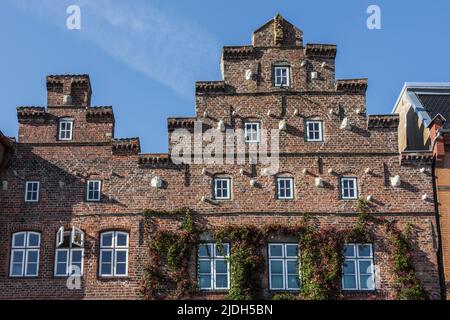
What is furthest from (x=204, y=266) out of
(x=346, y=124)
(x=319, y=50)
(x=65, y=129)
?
(x=319, y=50)

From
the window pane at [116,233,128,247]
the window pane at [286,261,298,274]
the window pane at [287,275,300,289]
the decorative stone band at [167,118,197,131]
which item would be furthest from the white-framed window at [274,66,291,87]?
the window pane at [116,233,128,247]

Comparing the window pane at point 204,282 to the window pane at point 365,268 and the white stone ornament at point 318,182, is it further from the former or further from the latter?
the window pane at point 365,268

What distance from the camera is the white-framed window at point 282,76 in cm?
3712

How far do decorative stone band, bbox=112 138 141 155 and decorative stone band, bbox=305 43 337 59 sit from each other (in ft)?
23.6

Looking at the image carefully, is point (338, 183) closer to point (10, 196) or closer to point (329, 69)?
point (329, 69)

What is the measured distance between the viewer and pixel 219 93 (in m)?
36.7

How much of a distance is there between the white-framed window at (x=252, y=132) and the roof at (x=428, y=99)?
6.24 metres

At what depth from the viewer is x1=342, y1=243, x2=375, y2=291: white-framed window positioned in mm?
34250

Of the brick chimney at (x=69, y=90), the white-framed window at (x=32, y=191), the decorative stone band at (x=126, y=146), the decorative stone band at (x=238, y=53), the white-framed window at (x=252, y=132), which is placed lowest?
the white-framed window at (x=32, y=191)

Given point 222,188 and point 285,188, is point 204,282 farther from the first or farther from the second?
point 285,188

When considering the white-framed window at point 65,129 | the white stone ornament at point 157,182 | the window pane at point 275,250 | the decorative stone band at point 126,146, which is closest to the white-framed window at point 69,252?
the white stone ornament at point 157,182

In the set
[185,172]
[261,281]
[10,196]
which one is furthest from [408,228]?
[10,196]

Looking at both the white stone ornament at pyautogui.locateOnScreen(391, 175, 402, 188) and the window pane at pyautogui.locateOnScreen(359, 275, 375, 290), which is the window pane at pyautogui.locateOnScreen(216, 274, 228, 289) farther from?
the white stone ornament at pyautogui.locateOnScreen(391, 175, 402, 188)
